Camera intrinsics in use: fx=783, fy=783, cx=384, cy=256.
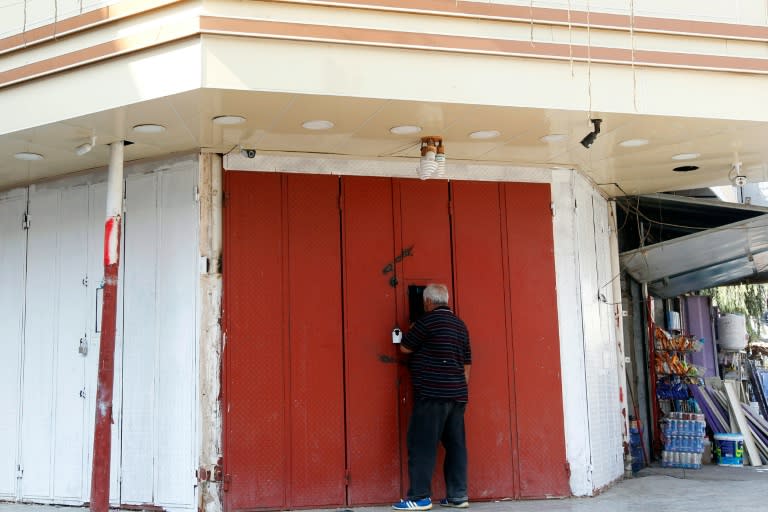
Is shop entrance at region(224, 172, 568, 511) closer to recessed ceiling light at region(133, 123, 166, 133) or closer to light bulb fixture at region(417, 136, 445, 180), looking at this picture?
light bulb fixture at region(417, 136, 445, 180)

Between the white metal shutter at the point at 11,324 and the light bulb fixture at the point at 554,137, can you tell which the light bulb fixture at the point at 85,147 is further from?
the light bulb fixture at the point at 554,137

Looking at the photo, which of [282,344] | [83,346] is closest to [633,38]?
[282,344]

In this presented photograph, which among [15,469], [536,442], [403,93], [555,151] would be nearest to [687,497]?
[536,442]

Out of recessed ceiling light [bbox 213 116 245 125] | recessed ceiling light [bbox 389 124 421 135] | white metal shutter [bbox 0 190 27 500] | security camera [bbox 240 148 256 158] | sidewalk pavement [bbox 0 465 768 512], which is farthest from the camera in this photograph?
white metal shutter [bbox 0 190 27 500]

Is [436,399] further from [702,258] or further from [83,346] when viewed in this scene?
[702,258]

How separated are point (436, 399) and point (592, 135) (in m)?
2.56

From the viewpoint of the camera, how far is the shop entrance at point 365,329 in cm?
677

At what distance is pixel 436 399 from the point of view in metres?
6.61

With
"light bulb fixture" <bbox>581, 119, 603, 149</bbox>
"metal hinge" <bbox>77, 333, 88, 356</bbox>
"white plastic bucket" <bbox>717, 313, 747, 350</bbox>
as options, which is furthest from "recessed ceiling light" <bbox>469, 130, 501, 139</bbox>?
"white plastic bucket" <bbox>717, 313, 747, 350</bbox>

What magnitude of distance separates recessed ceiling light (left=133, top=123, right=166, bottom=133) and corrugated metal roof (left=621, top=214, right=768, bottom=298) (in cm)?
612

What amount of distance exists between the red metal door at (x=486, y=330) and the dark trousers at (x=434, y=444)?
0.39 meters

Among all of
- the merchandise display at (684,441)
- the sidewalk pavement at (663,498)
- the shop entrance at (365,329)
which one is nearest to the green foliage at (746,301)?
the merchandise display at (684,441)

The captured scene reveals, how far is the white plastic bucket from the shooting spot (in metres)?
12.5

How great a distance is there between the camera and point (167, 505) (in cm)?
664
